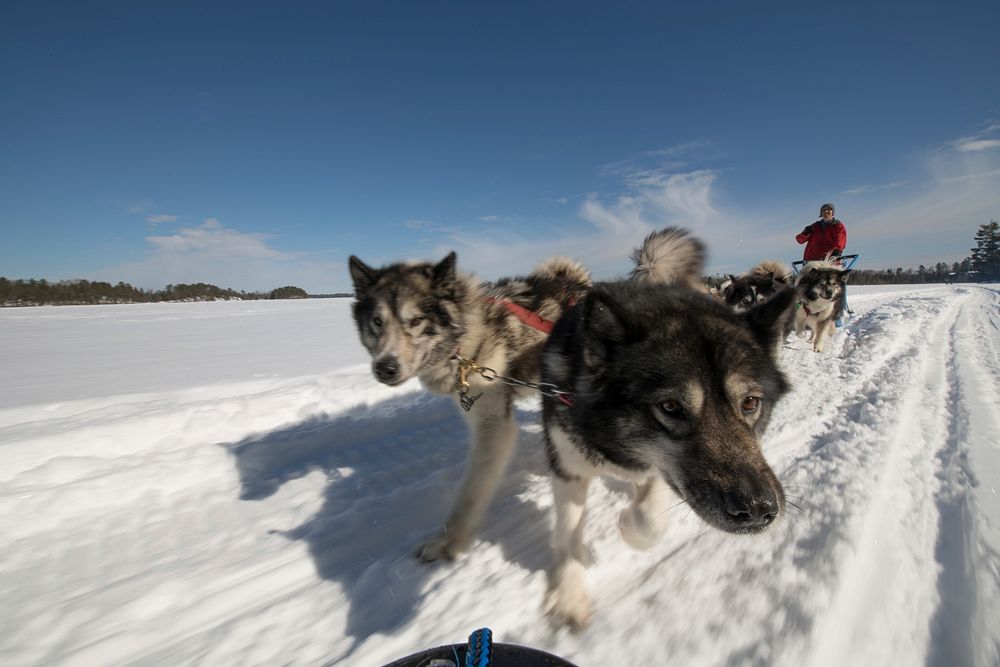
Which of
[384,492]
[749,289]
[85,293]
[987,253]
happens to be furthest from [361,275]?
[987,253]

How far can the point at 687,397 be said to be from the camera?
1751 mm

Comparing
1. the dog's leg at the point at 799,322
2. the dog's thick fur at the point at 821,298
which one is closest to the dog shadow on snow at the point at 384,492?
the dog's thick fur at the point at 821,298

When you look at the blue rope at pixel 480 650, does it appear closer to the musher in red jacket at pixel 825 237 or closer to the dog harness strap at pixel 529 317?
the dog harness strap at pixel 529 317

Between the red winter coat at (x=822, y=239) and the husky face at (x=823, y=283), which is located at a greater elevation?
the red winter coat at (x=822, y=239)

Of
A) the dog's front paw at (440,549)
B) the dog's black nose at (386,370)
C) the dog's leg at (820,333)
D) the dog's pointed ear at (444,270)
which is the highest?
the dog's pointed ear at (444,270)

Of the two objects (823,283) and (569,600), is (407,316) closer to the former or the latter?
(569,600)

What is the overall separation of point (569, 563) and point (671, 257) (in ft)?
9.57

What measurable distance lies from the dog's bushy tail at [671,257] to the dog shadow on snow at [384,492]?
76.1 inches

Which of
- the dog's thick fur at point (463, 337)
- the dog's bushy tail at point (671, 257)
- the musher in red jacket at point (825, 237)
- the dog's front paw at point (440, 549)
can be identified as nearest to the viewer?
the dog's front paw at point (440, 549)

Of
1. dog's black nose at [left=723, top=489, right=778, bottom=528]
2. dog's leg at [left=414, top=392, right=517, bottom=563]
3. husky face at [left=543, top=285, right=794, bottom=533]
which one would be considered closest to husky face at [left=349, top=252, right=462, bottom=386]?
dog's leg at [left=414, top=392, right=517, bottom=563]

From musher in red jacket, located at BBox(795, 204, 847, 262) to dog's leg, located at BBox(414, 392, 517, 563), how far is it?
1043 centimetres

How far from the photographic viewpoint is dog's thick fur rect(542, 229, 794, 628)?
62.4 inches

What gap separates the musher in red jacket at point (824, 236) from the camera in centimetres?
981

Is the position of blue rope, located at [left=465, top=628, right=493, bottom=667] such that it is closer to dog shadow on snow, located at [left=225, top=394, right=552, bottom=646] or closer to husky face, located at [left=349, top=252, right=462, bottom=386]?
dog shadow on snow, located at [left=225, top=394, right=552, bottom=646]
